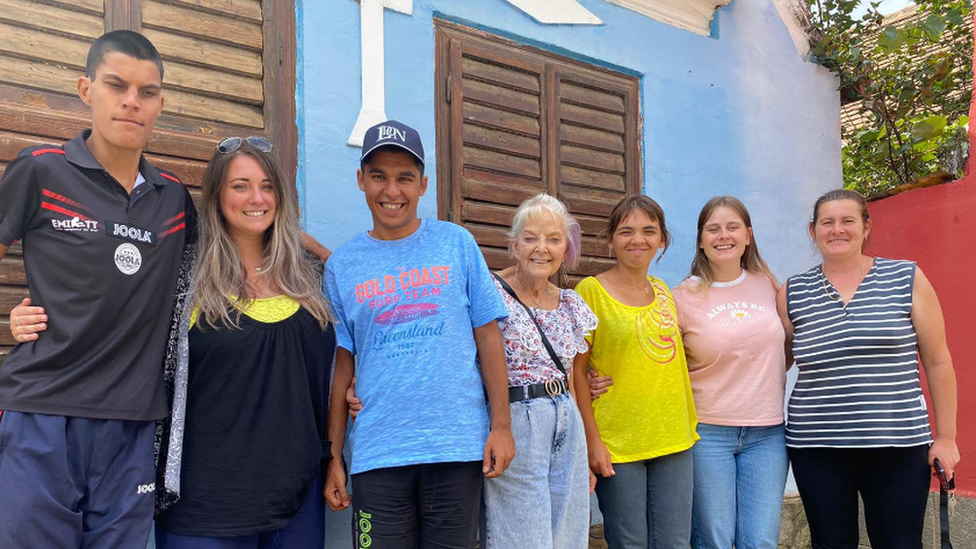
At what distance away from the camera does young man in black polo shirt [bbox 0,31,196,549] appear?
209 centimetres

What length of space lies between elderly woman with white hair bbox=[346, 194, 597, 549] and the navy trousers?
0.71 m

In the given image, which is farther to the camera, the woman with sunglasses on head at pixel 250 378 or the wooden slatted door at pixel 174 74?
the wooden slatted door at pixel 174 74

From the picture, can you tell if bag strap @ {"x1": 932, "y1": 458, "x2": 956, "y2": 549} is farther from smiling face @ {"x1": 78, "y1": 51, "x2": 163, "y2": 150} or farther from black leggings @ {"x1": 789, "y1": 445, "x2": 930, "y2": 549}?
smiling face @ {"x1": 78, "y1": 51, "x2": 163, "y2": 150}

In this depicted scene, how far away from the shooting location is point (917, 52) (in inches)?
238

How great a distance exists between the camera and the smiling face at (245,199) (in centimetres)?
254

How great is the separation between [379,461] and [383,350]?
0.35 meters

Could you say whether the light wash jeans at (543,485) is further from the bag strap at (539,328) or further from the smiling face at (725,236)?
the smiling face at (725,236)

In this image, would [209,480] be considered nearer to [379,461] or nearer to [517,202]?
[379,461]

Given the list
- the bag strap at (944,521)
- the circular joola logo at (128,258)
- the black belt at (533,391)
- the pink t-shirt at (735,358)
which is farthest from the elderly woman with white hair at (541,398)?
the bag strap at (944,521)

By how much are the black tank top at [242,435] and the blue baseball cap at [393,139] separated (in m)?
0.68

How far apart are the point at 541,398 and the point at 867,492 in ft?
4.54

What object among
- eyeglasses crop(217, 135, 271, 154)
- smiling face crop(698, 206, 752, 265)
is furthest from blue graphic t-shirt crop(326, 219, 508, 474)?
smiling face crop(698, 206, 752, 265)

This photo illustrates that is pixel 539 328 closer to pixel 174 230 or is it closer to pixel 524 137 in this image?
pixel 174 230

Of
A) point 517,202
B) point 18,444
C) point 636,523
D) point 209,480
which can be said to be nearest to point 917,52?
point 517,202
